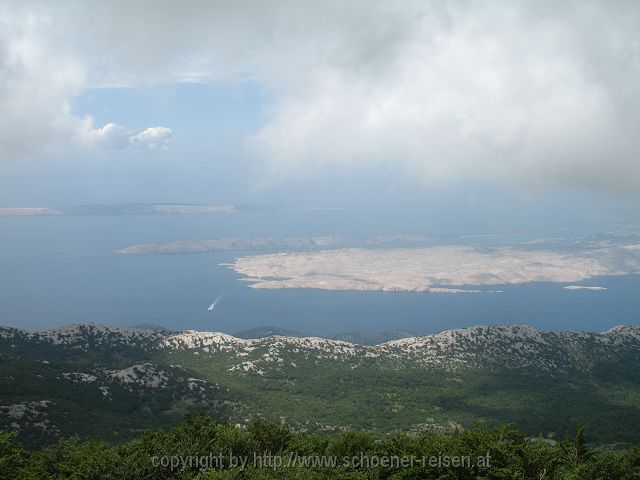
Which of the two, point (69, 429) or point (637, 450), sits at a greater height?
point (637, 450)

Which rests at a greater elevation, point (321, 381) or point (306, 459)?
point (306, 459)

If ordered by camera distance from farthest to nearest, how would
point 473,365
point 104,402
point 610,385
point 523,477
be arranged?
1. point 473,365
2. point 610,385
3. point 104,402
4. point 523,477

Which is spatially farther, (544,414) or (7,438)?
(544,414)

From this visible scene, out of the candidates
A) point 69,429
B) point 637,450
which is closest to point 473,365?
point 637,450

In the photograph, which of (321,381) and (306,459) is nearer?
(306,459)

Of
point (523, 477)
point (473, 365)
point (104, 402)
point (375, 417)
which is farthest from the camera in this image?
point (473, 365)

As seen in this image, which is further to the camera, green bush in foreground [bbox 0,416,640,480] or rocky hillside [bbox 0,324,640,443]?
rocky hillside [bbox 0,324,640,443]

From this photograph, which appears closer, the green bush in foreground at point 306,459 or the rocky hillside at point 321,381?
the green bush in foreground at point 306,459

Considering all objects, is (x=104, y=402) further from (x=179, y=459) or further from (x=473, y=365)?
(x=473, y=365)
